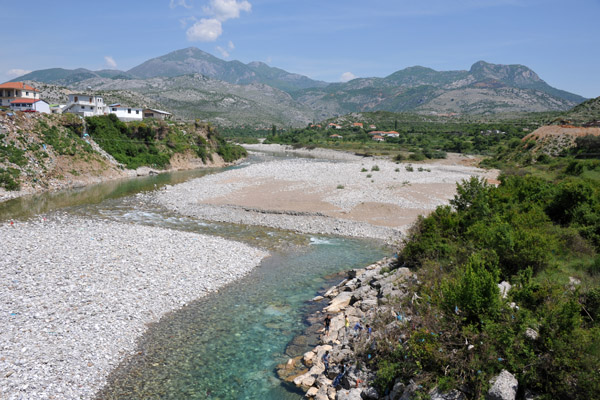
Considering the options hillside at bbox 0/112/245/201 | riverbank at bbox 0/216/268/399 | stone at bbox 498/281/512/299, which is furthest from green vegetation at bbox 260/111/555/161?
stone at bbox 498/281/512/299

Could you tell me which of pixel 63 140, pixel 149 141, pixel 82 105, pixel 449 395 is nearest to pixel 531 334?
pixel 449 395

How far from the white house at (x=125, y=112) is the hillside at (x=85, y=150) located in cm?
696

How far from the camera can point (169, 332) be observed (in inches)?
484

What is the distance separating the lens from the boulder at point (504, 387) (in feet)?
23.4

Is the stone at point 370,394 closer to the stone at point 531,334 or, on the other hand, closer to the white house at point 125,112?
the stone at point 531,334

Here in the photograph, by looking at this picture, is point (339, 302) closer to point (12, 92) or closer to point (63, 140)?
point (63, 140)

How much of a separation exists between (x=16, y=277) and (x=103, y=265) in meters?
3.01

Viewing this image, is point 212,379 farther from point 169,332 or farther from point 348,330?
point 348,330

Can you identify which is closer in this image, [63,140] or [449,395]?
[449,395]

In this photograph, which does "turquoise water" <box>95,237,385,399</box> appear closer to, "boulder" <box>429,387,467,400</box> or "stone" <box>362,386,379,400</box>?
"stone" <box>362,386,379,400</box>

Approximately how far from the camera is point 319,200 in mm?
34062

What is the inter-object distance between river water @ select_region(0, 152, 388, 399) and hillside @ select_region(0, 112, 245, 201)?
78.9 ft

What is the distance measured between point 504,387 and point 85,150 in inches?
2075

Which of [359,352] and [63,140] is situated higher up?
[63,140]
